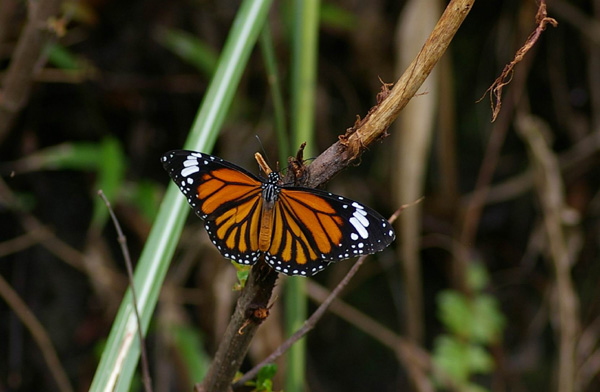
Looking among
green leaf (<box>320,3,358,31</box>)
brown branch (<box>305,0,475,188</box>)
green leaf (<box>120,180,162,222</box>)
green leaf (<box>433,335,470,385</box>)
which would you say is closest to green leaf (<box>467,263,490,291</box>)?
green leaf (<box>433,335,470,385</box>)

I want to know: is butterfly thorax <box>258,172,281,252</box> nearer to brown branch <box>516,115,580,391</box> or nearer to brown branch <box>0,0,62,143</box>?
brown branch <box>0,0,62,143</box>

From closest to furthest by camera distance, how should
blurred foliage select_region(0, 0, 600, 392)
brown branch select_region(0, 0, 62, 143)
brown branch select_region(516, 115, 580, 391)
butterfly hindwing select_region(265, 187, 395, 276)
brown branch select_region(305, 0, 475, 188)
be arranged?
brown branch select_region(305, 0, 475, 188) → butterfly hindwing select_region(265, 187, 395, 276) → brown branch select_region(0, 0, 62, 143) → brown branch select_region(516, 115, 580, 391) → blurred foliage select_region(0, 0, 600, 392)

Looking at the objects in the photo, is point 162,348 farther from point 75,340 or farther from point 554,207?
point 554,207

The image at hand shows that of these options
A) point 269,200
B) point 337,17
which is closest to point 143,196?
point 337,17

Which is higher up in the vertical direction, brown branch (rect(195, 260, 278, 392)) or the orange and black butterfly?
the orange and black butterfly

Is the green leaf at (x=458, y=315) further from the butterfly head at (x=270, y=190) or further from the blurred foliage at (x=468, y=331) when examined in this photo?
the butterfly head at (x=270, y=190)

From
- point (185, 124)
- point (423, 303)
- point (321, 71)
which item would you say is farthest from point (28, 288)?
point (423, 303)

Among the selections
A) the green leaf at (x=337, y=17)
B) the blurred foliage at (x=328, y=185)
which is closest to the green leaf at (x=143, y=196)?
the blurred foliage at (x=328, y=185)
